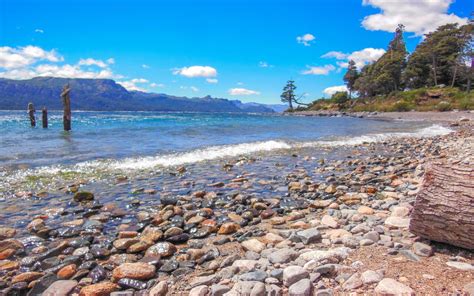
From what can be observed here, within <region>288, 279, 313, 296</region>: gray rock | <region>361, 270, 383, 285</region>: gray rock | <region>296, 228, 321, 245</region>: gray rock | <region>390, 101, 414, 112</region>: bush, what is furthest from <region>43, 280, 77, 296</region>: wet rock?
<region>390, 101, 414, 112</region>: bush

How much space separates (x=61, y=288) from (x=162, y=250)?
1287mm

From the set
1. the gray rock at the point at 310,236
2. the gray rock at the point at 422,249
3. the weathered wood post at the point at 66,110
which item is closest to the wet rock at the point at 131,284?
the gray rock at the point at 310,236

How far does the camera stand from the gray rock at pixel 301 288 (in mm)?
2811

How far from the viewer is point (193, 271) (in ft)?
12.3

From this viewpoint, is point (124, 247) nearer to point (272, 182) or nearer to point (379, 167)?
point (272, 182)

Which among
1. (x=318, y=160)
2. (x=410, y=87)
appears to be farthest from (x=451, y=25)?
(x=318, y=160)

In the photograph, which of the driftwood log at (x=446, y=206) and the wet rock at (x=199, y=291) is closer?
the wet rock at (x=199, y=291)

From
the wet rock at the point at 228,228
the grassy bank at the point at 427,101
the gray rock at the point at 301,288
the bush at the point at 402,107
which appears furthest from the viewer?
the bush at the point at 402,107

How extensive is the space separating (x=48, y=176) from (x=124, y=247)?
19.9ft

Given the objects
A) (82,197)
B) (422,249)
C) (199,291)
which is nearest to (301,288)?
(199,291)

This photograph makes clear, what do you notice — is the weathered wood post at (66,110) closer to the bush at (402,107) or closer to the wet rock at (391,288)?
the wet rock at (391,288)

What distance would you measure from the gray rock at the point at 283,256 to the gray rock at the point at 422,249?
142 cm

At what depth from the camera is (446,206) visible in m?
3.52

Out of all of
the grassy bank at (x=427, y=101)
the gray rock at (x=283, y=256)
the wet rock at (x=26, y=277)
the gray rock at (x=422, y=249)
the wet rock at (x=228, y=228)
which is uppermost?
the grassy bank at (x=427, y=101)
